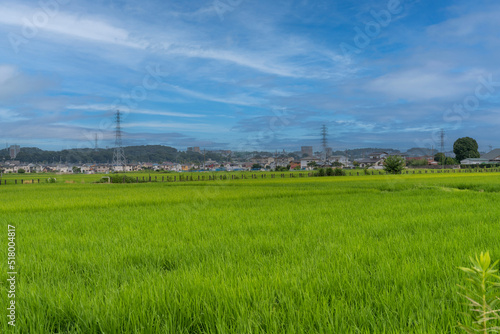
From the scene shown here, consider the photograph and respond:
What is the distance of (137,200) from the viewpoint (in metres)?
16.3

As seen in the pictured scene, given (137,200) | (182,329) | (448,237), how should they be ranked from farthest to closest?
(137,200), (448,237), (182,329)

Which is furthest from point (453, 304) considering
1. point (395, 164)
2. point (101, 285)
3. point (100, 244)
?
point (395, 164)

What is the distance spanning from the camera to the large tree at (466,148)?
107750mm

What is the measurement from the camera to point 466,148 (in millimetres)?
107938

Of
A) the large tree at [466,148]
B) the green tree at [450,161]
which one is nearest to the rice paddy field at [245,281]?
the green tree at [450,161]

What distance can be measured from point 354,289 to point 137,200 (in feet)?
48.9

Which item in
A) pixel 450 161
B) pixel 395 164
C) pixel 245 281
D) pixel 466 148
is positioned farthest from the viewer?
pixel 450 161

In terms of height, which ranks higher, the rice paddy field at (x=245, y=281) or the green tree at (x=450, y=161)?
the green tree at (x=450, y=161)

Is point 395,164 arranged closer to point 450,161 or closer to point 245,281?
point 450,161

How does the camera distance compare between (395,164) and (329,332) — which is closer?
(329,332)

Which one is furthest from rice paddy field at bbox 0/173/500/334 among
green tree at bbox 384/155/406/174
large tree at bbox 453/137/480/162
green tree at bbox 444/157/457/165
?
large tree at bbox 453/137/480/162

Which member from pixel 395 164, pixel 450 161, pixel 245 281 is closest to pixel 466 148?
pixel 450 161

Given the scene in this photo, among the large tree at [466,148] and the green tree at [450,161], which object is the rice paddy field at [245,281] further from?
the large tree at [466,148]

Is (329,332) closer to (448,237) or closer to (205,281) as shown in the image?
(205,281)
